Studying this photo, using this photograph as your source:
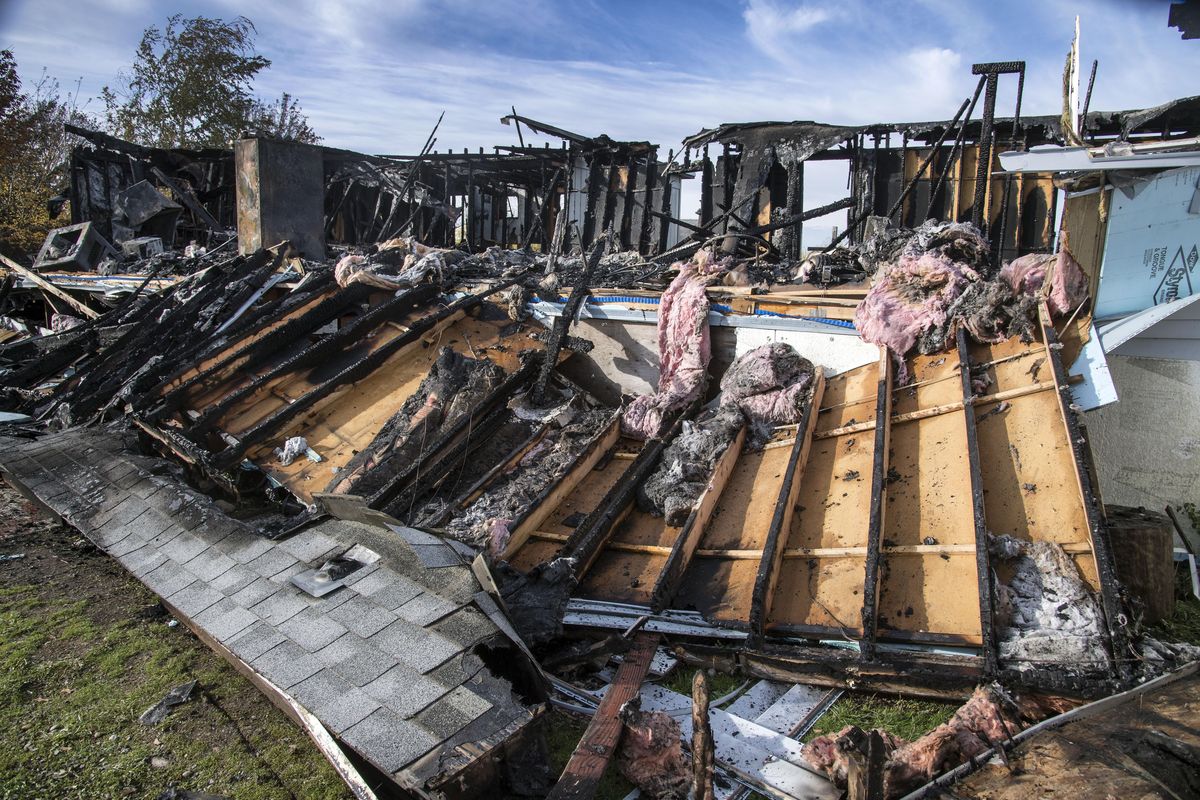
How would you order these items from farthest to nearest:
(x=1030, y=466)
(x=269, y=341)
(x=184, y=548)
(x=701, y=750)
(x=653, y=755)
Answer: (x=269, y=341), (x=184, y=548), (x=1030, y=466), (x=653, y=755), (x=701, y=750)

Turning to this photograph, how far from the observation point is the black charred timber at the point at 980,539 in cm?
351

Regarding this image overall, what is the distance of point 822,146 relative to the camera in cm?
1225

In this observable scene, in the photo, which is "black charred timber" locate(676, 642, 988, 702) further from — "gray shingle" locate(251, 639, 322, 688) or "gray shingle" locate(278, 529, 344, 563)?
"gray shingle" locate(278, 529, 344, 563)

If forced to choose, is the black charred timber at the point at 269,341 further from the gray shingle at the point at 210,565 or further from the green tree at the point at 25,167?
the green tree at the point at 25,167

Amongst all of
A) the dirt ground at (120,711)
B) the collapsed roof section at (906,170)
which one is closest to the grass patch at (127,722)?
the dirt ground at (120,711)

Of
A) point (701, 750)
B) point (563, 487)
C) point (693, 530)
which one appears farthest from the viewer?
point (563, 487)

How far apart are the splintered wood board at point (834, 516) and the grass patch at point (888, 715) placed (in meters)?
0.38

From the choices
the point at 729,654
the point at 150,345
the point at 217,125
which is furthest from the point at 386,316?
the point at 217,125

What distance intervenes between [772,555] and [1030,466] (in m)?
1.67

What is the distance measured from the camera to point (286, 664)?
11.9 feet

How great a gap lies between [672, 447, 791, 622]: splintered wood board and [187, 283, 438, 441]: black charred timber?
3.91 m

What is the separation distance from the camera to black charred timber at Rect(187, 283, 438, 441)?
696 cm

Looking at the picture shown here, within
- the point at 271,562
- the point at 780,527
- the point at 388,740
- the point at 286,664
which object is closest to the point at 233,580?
the point at 271,562

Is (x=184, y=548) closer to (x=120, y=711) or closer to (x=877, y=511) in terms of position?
(x=120, y=711)
